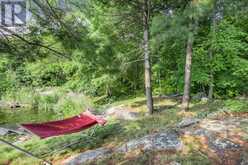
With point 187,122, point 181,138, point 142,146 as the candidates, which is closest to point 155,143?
point 142,146

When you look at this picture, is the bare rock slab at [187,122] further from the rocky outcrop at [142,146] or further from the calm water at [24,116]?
the calm water at [24,116]

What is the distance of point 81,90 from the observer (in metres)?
9.05

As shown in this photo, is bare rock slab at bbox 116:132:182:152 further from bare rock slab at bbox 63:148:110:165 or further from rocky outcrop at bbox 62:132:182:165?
bare rock slab at bbox 63:148:110:165

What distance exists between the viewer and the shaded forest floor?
367cm

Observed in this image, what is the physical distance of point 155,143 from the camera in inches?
157

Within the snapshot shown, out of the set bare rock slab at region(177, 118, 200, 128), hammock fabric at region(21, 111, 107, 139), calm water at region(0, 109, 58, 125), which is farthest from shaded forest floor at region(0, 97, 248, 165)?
calm water at region(0, 109, 58, 125)

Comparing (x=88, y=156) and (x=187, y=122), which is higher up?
(x=187, y=122)

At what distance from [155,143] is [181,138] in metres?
0.39

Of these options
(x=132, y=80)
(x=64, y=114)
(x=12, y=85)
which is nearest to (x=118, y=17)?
(x=132, y=80)

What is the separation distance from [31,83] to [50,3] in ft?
25.9

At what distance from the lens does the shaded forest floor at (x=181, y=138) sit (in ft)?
12.0

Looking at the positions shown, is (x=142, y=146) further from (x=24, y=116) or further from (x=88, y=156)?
(x=24, y=116)

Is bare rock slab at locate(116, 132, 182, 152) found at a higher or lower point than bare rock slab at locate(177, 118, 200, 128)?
lower

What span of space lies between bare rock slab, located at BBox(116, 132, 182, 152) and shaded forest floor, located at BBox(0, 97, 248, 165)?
10 centimetres
